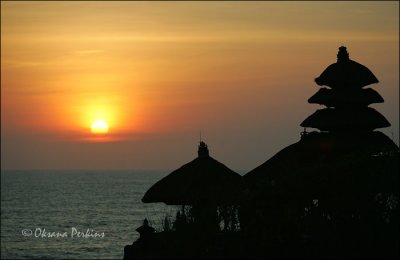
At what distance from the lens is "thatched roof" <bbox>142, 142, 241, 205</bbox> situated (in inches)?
839

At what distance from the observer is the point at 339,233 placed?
1742 cm

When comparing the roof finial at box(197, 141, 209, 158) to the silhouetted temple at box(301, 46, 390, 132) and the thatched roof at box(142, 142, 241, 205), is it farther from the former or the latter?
the silhouetted temple at box(301, 46, 390, 132)

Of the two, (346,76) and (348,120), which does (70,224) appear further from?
(348,120)

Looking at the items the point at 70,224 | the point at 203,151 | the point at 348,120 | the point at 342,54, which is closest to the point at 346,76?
the point at 342,54

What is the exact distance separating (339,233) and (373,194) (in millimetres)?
1407

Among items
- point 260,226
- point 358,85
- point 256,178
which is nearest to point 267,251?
point 260,226

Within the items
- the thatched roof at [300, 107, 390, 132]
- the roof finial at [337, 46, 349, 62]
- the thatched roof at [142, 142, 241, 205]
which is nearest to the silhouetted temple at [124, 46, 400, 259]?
the thatched roof at [142, 142, 241, 205]

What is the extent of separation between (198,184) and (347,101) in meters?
5.23

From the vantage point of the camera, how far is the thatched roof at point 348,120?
22.8 m

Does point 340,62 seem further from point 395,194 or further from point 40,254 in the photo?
point 40,254

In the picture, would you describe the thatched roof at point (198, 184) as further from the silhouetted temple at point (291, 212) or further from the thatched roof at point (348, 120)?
the thatched roof at point (348, 120)

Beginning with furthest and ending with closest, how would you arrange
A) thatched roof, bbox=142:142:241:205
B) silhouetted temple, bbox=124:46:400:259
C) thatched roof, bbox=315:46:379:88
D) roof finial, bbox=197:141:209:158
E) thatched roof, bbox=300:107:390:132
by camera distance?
1. thatched roof, bbox=315:46:379:88
2. thatched roof, bbox=300:107:390:132
3. roof finial, bbox=197:141:209:158
4. thatched roof, bbox=142:142:241:205
5. silhouetted temple, bbox=124:46:400:259

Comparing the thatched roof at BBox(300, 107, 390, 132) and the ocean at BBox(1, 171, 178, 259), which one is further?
the ocean at BBox(1, 171, 178, 259)

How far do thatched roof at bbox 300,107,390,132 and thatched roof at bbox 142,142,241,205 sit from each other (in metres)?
3.29
